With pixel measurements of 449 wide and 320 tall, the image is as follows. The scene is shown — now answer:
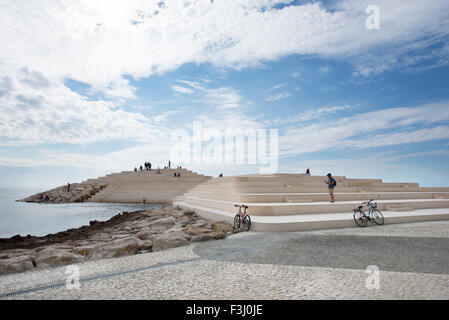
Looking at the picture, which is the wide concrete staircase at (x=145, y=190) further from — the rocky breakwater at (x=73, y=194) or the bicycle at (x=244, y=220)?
the bicycle at (x=244, y=220)

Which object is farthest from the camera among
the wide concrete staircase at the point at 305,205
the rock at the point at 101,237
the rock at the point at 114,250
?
the rock at the point at 101,237

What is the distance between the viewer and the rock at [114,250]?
6191 mm

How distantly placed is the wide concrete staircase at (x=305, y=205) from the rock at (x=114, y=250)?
12.3 ft

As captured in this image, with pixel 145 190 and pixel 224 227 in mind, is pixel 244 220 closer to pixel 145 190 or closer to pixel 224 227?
pixel 224 227

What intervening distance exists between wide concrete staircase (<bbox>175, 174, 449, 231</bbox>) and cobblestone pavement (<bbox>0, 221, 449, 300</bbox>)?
221 centimetres

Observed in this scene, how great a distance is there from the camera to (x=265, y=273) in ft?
14.9

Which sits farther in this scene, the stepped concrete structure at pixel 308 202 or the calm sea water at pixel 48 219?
the calm sea water at pixel 48 219

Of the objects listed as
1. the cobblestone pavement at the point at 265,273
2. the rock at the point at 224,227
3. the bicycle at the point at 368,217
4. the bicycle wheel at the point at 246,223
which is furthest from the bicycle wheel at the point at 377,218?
the rock at the point at 224,227

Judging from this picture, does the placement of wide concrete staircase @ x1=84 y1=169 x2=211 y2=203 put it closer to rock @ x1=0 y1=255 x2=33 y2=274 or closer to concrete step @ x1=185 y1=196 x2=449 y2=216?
concrete step @ x1=185 y1=196 x2=449 y2=216

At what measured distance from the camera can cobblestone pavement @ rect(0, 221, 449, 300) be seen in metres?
3.77

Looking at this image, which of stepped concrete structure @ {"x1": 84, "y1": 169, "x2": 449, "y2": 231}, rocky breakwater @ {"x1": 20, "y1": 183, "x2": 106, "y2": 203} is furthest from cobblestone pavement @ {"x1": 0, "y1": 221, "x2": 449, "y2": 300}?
rocky breakwater @ {"x1": 20, "y1": 183, "x2": 106, "y2": 203}

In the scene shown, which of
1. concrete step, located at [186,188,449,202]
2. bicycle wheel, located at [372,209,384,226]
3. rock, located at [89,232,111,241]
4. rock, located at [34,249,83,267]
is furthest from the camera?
concrete step, located at [186,188,449,202]

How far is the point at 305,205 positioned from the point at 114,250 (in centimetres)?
723

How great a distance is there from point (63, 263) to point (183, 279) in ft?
10.0
